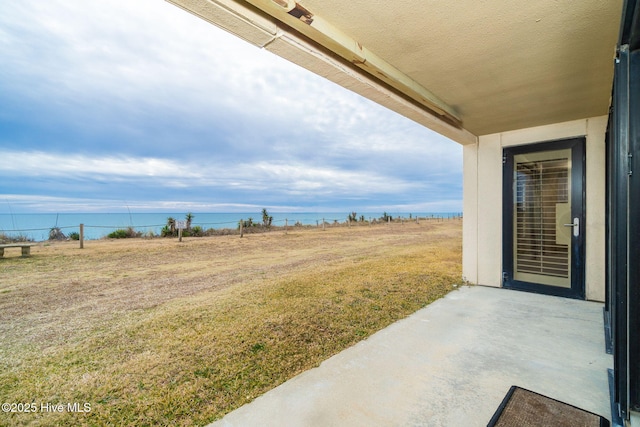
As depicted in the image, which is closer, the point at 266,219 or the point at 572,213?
the point at 572,213

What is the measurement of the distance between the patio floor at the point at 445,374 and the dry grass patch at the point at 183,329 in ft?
0.69

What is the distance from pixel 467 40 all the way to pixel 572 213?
312 cm

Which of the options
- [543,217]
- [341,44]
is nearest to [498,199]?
[543,217]

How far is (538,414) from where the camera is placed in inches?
51.8

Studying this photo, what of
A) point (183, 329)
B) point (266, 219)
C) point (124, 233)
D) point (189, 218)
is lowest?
point (183, 329)

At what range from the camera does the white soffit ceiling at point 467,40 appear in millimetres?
1427

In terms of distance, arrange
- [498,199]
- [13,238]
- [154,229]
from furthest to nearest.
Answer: [154,229] < [13,238] < [498,199]

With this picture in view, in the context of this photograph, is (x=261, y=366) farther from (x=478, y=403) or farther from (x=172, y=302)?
(x=172, y=302)

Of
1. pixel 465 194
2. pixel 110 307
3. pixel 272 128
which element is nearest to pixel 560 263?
pixel 465 194

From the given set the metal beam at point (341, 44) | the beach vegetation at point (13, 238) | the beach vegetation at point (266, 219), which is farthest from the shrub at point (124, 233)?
the metal beam at point (341, 44)

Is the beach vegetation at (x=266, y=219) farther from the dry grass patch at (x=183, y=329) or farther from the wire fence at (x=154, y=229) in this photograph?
the dry grass patch at (x=183, y=329)

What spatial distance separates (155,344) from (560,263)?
510cm

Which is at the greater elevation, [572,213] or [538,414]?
[572,213]

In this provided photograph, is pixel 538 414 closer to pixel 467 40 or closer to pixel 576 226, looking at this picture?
pixel 467 40
